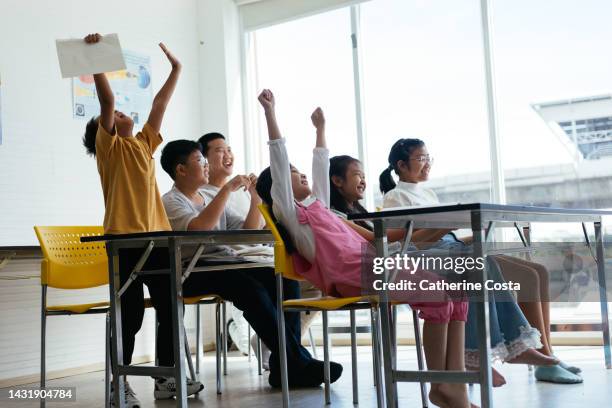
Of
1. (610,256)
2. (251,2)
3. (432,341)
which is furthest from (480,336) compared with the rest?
(251,2)

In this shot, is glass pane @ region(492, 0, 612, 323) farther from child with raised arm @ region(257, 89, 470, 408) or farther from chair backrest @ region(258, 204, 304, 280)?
chair backrest @ region(258, 204, 304, 280)

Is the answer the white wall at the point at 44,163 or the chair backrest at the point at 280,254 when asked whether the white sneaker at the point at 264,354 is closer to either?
the white wall at the point at 44,163

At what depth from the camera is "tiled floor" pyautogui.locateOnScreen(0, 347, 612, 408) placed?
2.91 m

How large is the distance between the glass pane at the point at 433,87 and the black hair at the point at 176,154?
196cm

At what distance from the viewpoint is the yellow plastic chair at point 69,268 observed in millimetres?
3254

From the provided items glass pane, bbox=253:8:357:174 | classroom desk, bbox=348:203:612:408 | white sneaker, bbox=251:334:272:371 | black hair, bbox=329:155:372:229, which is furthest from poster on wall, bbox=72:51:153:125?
classroom desk, bbox=348:203:612:408

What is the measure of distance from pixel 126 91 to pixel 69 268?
1.80 m

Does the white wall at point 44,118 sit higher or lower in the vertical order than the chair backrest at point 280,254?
higher

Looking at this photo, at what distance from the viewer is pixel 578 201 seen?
456cm

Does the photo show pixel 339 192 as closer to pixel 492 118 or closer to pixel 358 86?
pixel 492 118

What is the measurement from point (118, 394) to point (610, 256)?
264 cm

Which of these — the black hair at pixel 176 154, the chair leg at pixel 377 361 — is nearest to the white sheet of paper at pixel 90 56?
the black hair at pixel 176 154

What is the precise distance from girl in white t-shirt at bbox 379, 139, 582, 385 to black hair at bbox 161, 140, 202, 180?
2.89 feet

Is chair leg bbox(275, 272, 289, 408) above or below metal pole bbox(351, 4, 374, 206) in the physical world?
below
